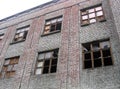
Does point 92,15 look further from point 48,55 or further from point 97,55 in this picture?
point 48,55

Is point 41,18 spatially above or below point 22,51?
above

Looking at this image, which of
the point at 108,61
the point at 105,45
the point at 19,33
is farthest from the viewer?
the point at 19,33

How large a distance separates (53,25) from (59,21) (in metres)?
0.60

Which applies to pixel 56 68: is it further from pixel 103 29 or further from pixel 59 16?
pixel 59 16

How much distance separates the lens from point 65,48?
10195 millimetres

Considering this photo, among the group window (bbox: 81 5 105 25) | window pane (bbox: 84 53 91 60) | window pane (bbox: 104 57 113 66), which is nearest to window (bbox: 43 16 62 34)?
window (bbox: 81 5 105 25)

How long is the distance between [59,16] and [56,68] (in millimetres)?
5006

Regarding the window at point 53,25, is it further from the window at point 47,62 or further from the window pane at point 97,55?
the window pane at point 97,55

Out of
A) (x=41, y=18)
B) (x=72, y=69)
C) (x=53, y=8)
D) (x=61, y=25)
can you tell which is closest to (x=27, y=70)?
(x=72, y=69)

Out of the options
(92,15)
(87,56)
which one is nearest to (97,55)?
(87,56)

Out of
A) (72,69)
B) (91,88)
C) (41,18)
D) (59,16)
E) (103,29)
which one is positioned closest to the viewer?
(91,88)

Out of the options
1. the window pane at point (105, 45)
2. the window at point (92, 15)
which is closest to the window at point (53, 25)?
the window at point (92, 15)

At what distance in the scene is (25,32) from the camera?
45.2 feet

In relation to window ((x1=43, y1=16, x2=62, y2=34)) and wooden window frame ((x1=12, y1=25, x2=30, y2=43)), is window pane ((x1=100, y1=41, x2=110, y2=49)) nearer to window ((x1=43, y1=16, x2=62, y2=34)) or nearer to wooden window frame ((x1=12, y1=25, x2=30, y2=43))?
window ((x1=43, y1=16, x2=62, y2=34))
